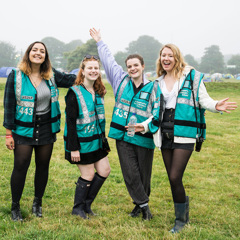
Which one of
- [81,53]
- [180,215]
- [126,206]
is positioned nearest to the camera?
[180,215]

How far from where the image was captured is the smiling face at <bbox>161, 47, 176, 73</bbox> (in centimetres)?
384

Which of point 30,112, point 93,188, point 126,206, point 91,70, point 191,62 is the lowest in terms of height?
point 126,206

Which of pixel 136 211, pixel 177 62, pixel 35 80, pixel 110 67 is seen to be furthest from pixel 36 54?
pixel 136 211

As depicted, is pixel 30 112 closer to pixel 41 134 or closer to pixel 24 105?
pixel 24 105

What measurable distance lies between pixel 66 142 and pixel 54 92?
0.65 metres

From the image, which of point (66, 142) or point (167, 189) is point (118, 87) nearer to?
point (66, 142)

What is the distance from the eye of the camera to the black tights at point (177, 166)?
148 inches

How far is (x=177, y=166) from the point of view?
375 cm

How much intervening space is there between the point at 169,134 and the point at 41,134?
1555 millimetres

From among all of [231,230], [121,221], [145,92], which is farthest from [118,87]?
[231,230]

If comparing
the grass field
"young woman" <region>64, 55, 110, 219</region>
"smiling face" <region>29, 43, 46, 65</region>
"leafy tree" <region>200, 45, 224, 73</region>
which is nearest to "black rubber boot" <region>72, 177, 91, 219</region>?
"young woman" <region>64, 55, 110, 219</region>

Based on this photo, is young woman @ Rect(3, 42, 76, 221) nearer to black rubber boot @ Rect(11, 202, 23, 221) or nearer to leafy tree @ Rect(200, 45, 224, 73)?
black rubber boot @ Rect(11, 202, 23, 221)

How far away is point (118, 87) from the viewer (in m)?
4.20

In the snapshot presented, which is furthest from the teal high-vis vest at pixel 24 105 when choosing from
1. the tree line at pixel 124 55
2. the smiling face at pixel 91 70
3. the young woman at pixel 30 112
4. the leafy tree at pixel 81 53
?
the leafy tree at pixel 81 53
